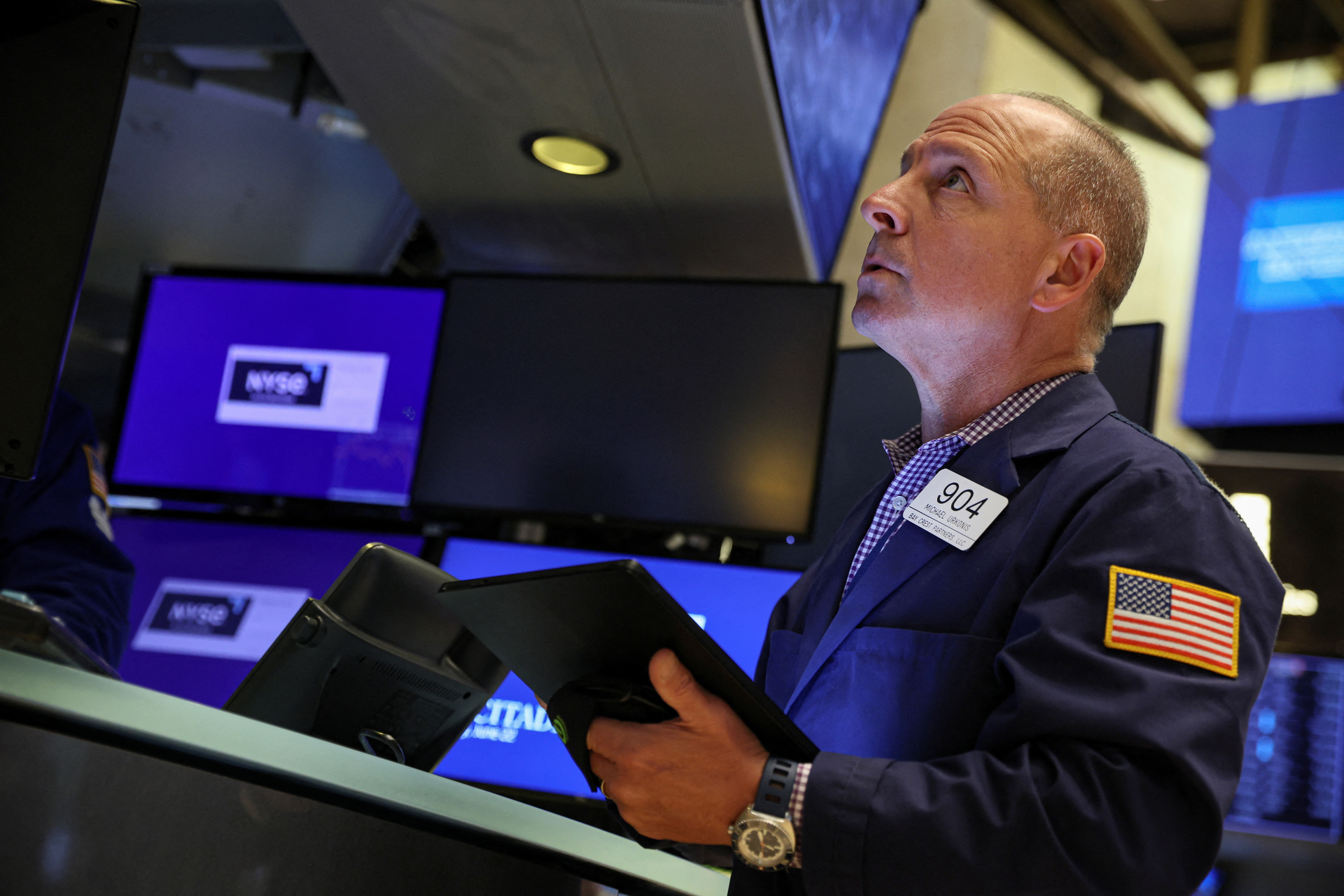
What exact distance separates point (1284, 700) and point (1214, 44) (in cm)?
624

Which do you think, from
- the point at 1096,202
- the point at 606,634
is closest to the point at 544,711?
the point at 606,634

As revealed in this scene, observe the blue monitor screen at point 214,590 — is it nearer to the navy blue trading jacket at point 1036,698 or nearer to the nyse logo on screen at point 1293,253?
the navy blue trading jacket at point 1036,698

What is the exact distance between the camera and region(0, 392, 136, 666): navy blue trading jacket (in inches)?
81.3

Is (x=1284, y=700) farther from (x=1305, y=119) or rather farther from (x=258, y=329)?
(x=1305, y=119)

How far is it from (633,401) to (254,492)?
954 millimetres

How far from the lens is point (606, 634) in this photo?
92 centimetres

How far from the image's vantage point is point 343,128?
3010mm

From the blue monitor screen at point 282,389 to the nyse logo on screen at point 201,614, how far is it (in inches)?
10.9

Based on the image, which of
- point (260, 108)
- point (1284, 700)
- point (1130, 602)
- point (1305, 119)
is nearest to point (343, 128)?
point (260, 108)

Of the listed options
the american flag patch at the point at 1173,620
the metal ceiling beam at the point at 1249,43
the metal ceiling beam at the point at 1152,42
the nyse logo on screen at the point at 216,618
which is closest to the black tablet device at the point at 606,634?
the american flag patch at the point at 1173,620

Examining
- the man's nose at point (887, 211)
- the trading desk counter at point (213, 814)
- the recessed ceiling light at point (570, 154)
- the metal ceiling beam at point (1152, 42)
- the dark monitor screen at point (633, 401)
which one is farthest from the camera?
the metal ceiling beam at point (1152, 42)

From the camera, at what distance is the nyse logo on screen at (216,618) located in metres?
2.34

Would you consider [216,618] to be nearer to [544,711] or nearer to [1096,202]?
[544,711]

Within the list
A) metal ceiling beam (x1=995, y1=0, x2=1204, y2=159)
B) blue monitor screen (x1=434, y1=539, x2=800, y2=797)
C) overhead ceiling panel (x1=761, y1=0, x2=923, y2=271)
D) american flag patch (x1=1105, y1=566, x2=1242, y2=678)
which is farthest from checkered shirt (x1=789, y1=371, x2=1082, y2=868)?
metal ceiling beam (x1=995, y1=0, x2=1204, y2=159)
